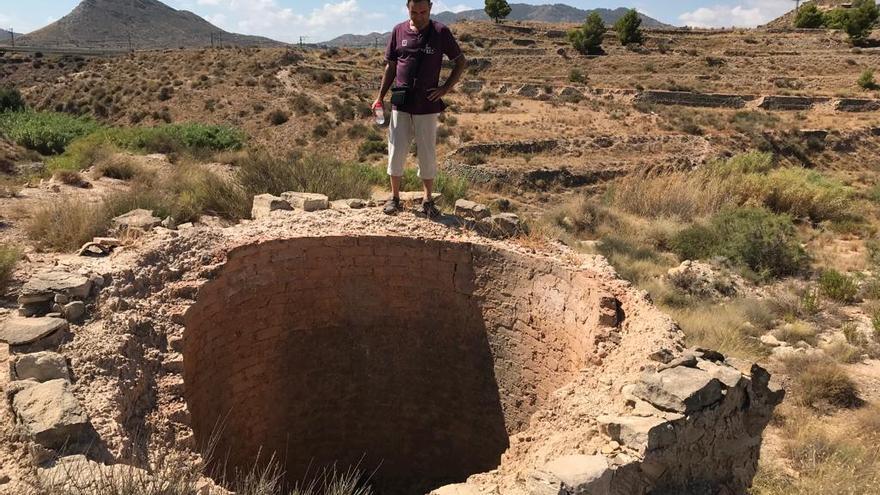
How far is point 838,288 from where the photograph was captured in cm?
956

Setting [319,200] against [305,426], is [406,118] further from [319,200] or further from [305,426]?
[305,426]

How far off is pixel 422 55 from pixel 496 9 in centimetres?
6017

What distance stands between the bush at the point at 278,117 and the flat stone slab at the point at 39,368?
26835 millimetres

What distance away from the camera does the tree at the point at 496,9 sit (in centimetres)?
6122

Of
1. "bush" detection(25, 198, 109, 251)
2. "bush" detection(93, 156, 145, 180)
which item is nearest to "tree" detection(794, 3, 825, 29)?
"bush" detection(93, 156, 145, 180)

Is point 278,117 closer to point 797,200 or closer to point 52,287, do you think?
point 797,200

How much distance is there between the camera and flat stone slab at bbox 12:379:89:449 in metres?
3.05

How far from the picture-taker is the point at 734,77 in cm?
3841

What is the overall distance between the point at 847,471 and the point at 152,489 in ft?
16.9

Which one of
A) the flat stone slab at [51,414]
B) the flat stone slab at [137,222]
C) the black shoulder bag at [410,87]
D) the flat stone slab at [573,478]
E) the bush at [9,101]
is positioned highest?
the bush at [9,101]

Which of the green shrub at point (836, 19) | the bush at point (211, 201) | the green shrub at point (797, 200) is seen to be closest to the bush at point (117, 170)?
the bush at point (211, 201)

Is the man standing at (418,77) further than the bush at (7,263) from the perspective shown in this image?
Yes

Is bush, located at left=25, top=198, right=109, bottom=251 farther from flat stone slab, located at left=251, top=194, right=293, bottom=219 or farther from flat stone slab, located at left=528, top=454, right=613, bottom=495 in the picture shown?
flat stone slab, located at left=528, top=454, right=613, bottom=495

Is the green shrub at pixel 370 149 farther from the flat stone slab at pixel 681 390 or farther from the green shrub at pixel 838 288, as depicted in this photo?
the flat stone slab at pixel 681 390
